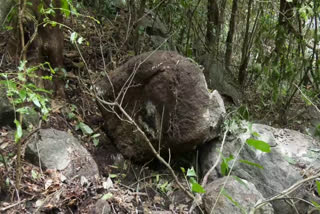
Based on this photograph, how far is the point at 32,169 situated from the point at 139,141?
3.87 ft

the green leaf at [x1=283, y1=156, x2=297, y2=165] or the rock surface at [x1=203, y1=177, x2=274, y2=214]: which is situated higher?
the rock surface at [x1=203, y1=177, x2=274, y2=214]

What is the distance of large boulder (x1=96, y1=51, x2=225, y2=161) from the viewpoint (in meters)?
3.60

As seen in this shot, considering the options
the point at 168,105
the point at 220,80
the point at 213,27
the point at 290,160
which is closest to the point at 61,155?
the point at 168,105

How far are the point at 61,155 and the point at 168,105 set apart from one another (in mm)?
1205

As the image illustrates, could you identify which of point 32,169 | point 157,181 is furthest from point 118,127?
point 32,169

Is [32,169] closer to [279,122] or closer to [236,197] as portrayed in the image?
[236,197]

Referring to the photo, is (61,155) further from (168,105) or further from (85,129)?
(168,105)

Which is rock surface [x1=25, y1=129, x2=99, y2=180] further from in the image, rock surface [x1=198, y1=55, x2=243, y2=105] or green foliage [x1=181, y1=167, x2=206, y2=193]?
rock surface [x1=198, y1=55, x2=243, y2=105]

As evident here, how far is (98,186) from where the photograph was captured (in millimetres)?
3221

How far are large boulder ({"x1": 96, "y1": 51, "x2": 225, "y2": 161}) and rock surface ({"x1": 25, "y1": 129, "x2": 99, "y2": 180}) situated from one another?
573mm

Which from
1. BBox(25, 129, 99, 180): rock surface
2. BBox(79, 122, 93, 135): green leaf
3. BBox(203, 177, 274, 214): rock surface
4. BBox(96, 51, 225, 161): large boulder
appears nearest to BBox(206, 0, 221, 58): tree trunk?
BBox(96, 51, 225, 161): large boulder

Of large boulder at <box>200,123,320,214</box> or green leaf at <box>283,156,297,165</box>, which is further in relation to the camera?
green leaf at <box>283,156,297,165</box>

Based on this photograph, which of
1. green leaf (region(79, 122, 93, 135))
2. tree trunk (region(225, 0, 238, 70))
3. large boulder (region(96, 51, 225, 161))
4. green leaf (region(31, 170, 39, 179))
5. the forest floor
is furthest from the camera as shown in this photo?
tree trunk (region(225, 0, 238, 70))

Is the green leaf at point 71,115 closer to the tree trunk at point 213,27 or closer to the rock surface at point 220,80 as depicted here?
the rock surface at point 220,80
